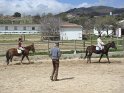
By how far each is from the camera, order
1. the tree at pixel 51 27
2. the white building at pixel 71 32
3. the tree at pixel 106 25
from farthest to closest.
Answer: the tree at pixel 106 25 → the white building at pixel 71 32 → the tree at pixel 51 27

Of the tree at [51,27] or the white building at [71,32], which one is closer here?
the tree at [51,27]

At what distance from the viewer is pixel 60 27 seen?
7725 centimetres

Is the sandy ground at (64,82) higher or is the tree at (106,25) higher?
the tree at (106,25)

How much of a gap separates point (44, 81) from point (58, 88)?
6.54 feet

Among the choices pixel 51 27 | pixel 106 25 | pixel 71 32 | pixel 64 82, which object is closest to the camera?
pixel 64 82

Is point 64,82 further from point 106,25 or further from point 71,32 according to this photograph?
point 106,25

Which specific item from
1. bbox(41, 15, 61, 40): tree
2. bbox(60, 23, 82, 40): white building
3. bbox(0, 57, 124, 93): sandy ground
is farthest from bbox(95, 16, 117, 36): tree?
bbox(0, 57, 124, 93): sandy ground

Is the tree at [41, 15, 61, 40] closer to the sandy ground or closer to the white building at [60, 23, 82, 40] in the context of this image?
the white building at [60, 23, 82, 40]

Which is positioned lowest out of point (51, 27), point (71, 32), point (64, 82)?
point (64, 82)

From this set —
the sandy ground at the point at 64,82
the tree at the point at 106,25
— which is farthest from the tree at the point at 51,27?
the sandy ground at the point at 64,82

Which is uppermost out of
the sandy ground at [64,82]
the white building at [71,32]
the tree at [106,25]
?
the tree at [106,25]

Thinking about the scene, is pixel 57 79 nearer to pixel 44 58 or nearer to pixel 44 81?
pixel 44 81

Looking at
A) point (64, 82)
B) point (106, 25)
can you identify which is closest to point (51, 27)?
point (106, 25)

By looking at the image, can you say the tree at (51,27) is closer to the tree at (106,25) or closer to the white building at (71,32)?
the white building at (71,32)
